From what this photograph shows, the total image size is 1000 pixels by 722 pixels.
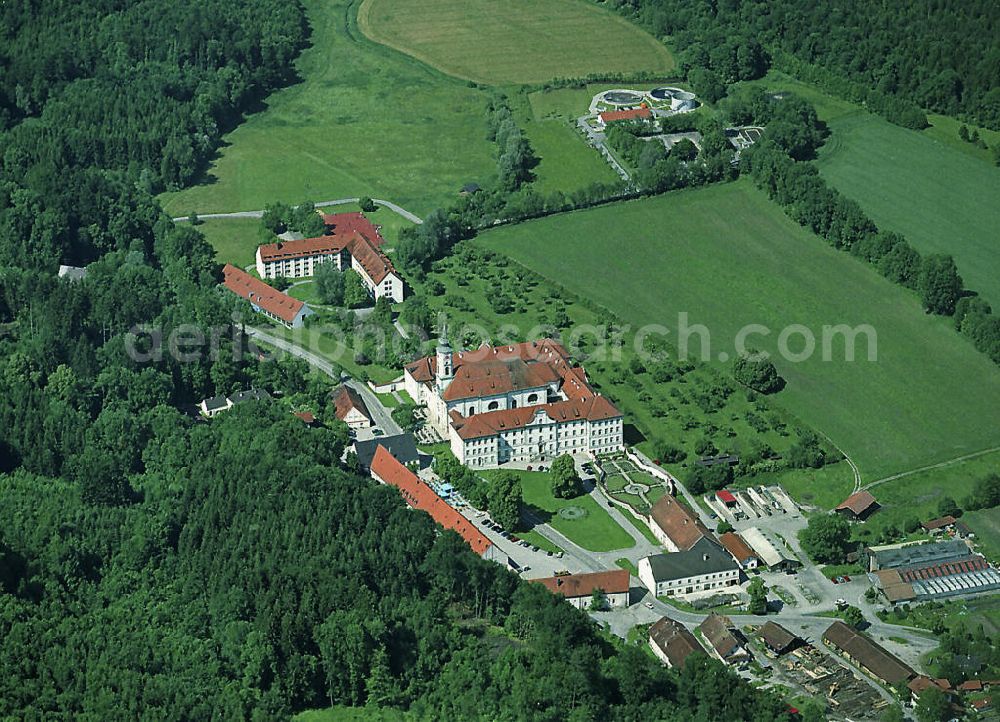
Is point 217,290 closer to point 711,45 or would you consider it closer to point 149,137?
point 149,137

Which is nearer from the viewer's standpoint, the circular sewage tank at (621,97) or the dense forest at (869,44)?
the dense forest at (869,44)

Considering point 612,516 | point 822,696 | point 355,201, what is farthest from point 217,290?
point 822,696

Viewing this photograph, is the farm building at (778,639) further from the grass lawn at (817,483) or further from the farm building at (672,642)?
the grass lawn at (817,483)

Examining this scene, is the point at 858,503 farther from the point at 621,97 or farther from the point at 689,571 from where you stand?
the point at 621,97

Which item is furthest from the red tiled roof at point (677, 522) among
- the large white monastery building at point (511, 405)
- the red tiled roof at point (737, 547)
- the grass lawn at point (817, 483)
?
the large white monastery building at point (511, 405)

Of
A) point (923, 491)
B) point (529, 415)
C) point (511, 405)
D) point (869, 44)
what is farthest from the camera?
point (869, 44)

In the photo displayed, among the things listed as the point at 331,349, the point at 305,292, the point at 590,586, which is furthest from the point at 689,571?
the point at 305,292

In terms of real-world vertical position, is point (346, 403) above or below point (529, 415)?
below

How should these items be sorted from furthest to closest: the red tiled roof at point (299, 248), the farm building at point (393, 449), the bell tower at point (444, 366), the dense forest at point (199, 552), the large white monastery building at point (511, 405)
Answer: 1. the red tiled roof at point (299, 248)
2. the bell tower at point (444, 366)
3. the large white monastery building at point (511, 405)
4. the farm building at point (393, 449)
5. the dense forest at point (199, 552)
